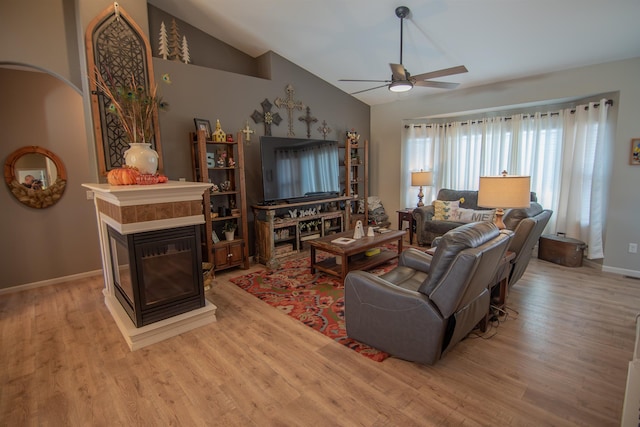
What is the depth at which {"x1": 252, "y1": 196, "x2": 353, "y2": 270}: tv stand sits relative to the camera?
14.5 ft

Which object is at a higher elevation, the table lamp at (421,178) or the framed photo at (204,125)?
the framed photo at (204,125)

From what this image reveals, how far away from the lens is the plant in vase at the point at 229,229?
13.8 ft

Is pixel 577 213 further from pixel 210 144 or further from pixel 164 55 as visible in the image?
pixel 164 55

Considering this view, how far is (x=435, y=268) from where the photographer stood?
2.02 meters

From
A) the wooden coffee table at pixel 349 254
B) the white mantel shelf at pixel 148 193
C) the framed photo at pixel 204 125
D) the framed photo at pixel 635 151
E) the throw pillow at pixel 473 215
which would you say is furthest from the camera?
the throw pillow at pixel 473 215

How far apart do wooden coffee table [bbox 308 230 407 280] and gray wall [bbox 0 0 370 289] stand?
1.37 meters

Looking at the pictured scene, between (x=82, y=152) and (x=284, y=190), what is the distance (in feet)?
8.83

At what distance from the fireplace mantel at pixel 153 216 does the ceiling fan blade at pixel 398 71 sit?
216 centimetres

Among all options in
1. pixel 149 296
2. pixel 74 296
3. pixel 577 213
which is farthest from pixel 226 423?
pixel 577 213

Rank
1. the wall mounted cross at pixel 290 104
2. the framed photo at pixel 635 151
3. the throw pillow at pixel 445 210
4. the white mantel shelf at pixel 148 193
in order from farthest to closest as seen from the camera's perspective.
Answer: the throw pillow at pixel 445 210, the wall mounted cross at pixel 290 104, the framed photo at pixel 635 151, the white mantel shelf at pixel 148 193

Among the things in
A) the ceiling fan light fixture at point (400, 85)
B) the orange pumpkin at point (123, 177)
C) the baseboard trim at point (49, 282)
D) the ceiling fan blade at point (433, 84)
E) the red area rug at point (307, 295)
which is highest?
the ceiling fan blade at point (433, 84)

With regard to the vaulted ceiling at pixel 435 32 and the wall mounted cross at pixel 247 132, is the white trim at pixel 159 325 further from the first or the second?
the vaulted ceiling at pixel 435 32

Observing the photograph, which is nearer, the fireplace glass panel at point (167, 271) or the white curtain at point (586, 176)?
the fireplace glass panel at point (167, 271)

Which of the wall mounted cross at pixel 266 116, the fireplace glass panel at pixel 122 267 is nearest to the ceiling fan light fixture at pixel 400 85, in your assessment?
the wall mounted cross at pixel 266 116
